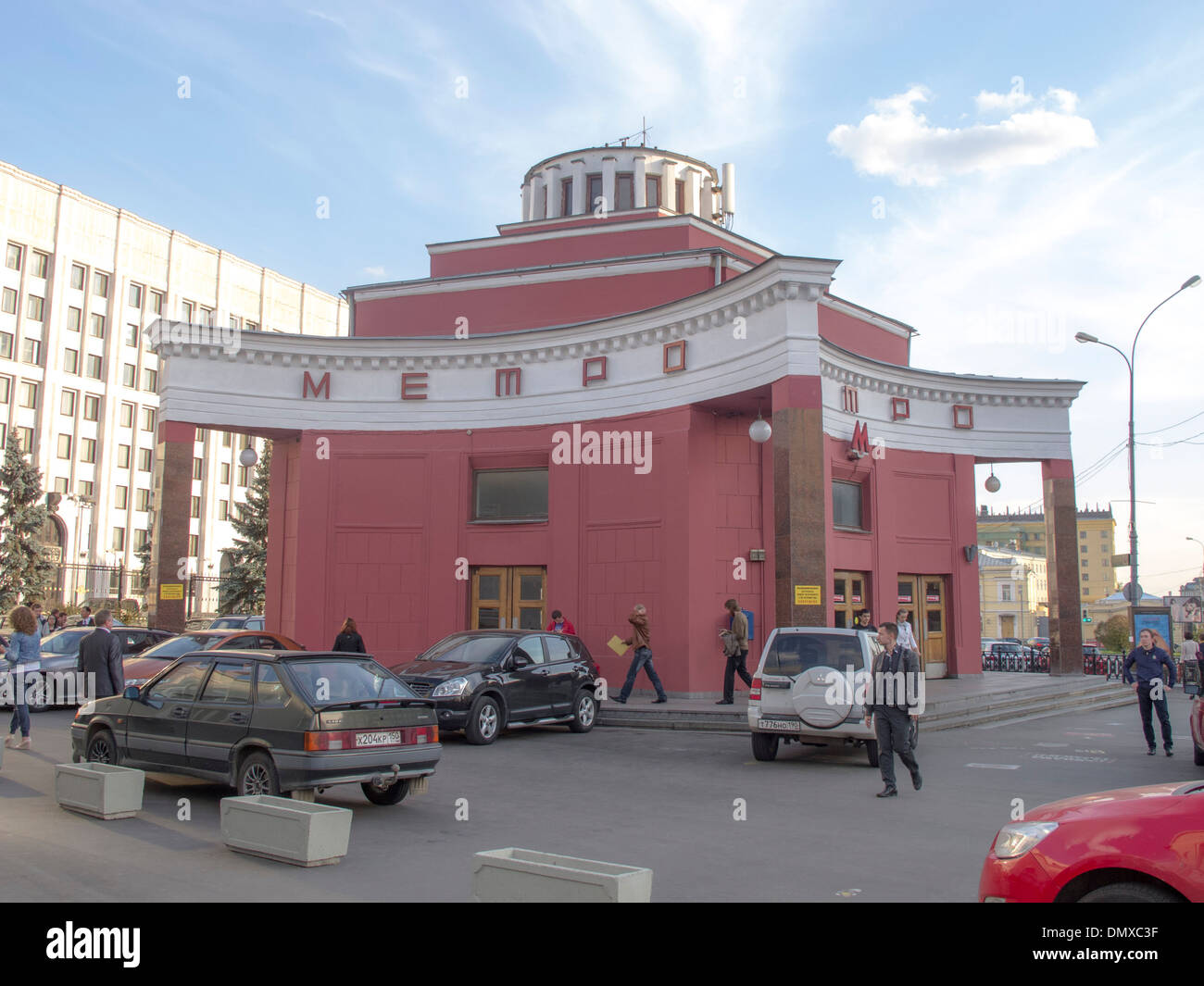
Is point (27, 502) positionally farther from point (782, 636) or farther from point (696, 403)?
point (782, 636)

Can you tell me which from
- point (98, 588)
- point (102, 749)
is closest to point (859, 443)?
point (102, 749)

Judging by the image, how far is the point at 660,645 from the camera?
18.8 meters

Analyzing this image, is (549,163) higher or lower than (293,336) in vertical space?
higher

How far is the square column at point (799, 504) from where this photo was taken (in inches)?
628

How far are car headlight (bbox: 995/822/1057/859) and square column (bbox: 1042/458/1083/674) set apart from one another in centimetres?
1952

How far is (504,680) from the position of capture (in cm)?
1423

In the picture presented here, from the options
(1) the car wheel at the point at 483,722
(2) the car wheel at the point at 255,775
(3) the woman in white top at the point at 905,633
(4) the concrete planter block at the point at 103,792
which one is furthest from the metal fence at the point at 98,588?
(2) the car wheel at the point at 255,775

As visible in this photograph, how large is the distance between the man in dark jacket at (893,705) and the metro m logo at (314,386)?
15.2 metres

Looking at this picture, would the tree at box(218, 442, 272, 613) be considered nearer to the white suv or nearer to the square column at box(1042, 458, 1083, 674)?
the square column at box(1042, 458, 1083, 674)

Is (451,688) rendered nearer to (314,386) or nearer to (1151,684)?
(1151,684)

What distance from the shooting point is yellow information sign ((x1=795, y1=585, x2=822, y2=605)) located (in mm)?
15805
